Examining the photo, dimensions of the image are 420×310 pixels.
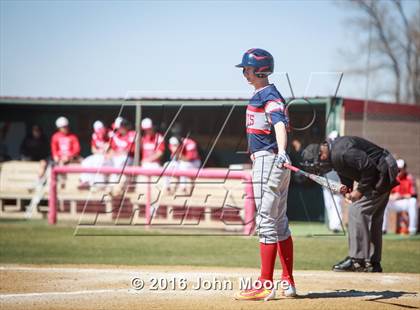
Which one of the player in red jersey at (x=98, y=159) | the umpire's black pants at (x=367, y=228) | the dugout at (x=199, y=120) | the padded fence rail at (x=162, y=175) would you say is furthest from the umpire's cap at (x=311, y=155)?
the dugout at (x=199, y=120)

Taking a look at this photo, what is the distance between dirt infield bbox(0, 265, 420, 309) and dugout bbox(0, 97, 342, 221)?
760 cm

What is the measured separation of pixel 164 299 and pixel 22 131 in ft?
57.9

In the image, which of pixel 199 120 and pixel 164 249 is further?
pixel 199 120

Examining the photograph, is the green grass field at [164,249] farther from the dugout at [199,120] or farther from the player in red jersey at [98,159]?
the dugout at [199,120]

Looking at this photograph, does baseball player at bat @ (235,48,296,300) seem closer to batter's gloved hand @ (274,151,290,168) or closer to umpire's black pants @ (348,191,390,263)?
batter's gloved hand @ (274,151,290,168)

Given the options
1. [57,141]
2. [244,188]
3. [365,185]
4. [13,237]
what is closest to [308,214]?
[244,188]

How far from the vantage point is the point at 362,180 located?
944 centimetres

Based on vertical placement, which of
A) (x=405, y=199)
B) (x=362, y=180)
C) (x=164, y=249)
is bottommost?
(x=164, y=249)

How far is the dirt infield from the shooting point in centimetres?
723

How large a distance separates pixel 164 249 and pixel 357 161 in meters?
4.80

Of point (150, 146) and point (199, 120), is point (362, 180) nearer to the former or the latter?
point (150, 146)

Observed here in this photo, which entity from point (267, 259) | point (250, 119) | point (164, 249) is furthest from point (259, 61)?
point (164, 249)

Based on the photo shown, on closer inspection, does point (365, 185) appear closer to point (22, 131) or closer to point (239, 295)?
point (239, 295)

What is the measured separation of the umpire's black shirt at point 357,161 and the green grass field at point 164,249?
1845 mm
